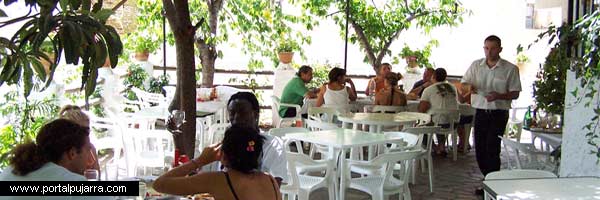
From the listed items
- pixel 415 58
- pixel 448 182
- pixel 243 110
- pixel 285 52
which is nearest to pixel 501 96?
pixel 448 182

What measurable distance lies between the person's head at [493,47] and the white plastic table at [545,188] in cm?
243

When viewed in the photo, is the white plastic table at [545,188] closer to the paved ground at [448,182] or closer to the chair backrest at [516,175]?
the chair backrest at [516,175]

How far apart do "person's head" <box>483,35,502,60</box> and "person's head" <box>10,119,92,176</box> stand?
4130 mm

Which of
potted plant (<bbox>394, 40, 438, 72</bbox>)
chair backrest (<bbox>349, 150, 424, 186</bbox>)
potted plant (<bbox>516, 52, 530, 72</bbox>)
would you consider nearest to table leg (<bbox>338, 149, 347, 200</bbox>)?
chair backrest (<bbox>349, 150, 424, 186</bbox>)

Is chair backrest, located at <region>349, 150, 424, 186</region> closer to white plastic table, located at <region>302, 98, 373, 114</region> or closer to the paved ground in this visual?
the paved ground

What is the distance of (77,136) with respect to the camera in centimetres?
289

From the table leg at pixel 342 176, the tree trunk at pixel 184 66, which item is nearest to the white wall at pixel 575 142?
the table leg at pixel 342 176

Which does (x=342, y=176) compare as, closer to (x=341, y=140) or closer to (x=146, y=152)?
(x=341, y=140)

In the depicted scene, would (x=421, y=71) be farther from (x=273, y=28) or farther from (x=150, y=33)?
(x=150, y=33)

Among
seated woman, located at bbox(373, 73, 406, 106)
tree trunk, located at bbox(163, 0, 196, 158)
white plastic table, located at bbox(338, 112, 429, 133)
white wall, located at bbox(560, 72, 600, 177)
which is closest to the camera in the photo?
tree trunk, located at bbox(163, 0, 196, 158)

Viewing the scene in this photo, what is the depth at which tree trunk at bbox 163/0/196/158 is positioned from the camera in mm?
3365

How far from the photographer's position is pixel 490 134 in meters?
6.21

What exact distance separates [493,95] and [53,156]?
4.21 metres

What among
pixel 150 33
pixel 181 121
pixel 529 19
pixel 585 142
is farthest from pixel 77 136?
pixel 529 19
